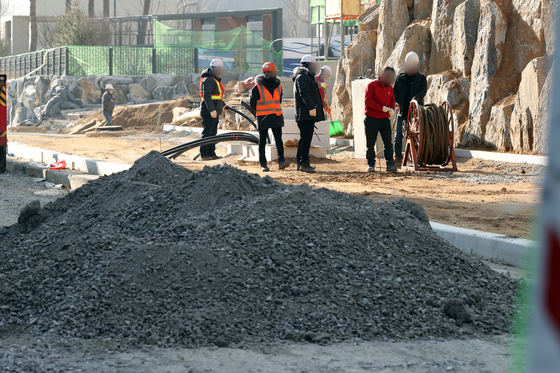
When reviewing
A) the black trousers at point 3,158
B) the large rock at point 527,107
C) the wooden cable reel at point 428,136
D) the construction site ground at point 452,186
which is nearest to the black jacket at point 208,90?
the construction site ground at point 452,186

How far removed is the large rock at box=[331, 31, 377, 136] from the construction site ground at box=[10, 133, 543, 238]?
15.3 ft

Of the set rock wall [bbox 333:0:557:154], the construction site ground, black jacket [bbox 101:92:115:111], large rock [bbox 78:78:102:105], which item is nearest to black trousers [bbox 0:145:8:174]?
the construction site ground

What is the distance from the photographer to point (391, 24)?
66.1 feet

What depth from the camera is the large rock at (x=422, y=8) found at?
65.5 feet

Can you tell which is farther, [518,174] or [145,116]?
[145,116]

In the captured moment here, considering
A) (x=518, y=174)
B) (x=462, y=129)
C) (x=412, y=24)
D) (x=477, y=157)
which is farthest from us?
(x=412, y=24)

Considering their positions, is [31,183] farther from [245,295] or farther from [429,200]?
[245,295]

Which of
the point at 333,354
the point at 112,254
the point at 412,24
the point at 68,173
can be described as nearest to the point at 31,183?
the point at 68,173

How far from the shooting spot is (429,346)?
372 cm

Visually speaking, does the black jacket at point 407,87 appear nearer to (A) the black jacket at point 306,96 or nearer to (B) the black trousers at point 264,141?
(A) the black jacket at point 306,96

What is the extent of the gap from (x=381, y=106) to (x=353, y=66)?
34.3 ft

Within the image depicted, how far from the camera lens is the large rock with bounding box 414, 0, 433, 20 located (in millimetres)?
19969

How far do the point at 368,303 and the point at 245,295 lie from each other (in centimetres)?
79

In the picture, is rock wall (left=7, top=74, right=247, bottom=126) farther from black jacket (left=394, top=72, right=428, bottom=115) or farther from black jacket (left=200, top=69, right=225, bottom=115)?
black jacket (left=394, top=72, right=428, bottom=115)
